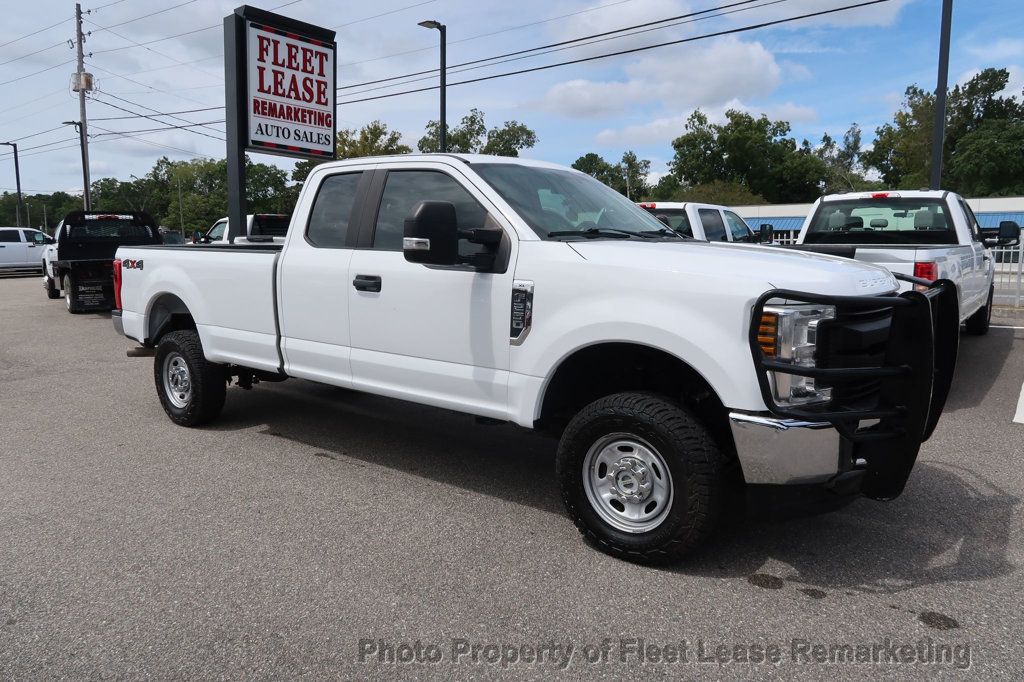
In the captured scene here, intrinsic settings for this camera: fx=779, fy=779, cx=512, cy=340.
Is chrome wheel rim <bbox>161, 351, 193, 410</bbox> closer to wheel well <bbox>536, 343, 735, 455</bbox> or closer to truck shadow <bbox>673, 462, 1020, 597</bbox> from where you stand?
wheel well <bbox>536, 343, 735, 455</bbox>

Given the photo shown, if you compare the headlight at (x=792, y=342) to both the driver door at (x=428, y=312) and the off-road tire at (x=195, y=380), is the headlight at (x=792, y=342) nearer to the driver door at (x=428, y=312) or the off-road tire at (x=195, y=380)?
the driver door at (x=428, y=312)

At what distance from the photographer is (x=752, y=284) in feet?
11.0

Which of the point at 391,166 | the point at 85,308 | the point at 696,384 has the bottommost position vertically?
the point at 85,308

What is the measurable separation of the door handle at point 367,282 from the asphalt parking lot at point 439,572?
1.26m

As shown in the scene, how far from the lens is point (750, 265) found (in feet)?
11.6

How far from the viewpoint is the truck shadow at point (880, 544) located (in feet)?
11.8

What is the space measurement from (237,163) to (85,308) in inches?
272

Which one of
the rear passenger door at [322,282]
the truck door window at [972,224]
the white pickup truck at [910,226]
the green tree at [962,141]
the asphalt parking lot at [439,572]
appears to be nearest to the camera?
the asphalt parking lot at [439,572]

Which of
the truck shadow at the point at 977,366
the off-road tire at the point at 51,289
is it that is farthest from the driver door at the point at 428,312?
the off-road tire at the point at 51,289

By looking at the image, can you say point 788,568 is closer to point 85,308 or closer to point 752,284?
point 752,284

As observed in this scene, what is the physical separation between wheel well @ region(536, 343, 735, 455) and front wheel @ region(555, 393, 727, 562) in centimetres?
26

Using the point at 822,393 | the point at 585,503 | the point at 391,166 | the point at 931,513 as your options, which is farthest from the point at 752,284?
the point at 391,166

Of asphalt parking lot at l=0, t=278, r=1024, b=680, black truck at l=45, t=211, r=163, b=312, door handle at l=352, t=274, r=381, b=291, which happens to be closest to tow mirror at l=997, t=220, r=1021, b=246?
asphalt parking lot at l=0, t=278, r=1024, b=680

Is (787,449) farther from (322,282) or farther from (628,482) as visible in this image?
(322,282)
